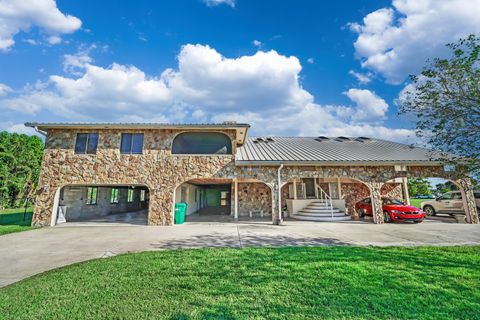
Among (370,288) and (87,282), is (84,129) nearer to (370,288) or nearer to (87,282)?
(87,282)

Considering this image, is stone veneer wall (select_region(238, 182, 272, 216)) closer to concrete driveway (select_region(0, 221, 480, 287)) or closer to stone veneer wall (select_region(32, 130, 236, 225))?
stone veneer wall (select_region(32, 130, 236, 225))

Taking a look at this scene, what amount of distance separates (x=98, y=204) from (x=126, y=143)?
258 inches

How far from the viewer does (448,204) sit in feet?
41.9

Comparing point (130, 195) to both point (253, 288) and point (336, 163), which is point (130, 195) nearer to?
point (336, 163)

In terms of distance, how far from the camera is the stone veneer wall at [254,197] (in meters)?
15.3

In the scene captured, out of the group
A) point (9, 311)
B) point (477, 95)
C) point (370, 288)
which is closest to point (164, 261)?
point (9, 311)

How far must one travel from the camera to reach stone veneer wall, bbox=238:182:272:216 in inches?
602

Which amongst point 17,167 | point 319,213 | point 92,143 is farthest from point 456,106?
point 17,167

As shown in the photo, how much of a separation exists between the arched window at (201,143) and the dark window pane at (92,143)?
4.14m

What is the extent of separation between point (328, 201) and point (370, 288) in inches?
463

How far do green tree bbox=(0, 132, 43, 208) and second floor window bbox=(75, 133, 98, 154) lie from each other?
12.3 m

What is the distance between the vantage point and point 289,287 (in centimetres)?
353

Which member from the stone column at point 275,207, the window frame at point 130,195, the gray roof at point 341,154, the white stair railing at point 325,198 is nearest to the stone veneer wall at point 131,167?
the gray roof at point 341,154

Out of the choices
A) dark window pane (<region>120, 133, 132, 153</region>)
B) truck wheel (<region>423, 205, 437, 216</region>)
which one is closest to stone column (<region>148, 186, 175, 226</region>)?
dark window pane (<region>120, 133, 132, 153</region>)
